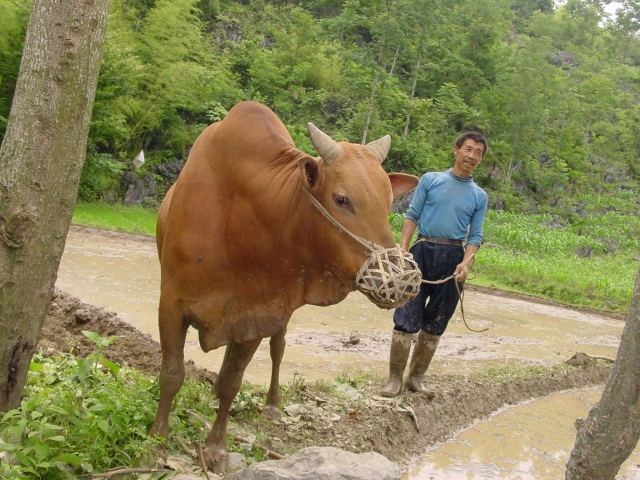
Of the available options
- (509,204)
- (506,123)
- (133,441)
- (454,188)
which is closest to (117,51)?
(454,188)

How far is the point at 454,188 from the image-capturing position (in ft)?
15.5

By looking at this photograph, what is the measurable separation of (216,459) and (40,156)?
177cm

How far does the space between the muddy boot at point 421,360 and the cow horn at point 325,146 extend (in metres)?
2.33

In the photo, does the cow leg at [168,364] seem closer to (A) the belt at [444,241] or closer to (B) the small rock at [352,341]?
(A) the belt at [444,241]

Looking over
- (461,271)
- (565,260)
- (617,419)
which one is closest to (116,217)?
(565,260)

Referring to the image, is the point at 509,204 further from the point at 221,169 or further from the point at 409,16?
the point at 221,169

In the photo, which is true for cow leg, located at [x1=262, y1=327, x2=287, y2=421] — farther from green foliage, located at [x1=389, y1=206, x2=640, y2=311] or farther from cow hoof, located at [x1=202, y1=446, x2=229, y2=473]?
green foliage, located at [x1=389, y1=206, x2=640, y2=311]

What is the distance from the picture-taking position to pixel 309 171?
299 cm

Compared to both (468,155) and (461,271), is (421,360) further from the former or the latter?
(468,155)

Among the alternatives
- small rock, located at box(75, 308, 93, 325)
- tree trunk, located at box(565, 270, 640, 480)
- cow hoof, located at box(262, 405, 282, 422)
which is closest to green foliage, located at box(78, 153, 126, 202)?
small rock, located at box(75, 308, 93, 325)

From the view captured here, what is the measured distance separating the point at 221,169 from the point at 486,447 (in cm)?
303

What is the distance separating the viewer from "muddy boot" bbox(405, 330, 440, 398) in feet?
16.0

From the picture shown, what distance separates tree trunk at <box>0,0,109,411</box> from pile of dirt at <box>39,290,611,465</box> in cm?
153

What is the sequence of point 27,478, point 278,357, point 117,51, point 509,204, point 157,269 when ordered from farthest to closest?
point 509,204, point 117,51, point 157,269, point 278,357, point 27,478
